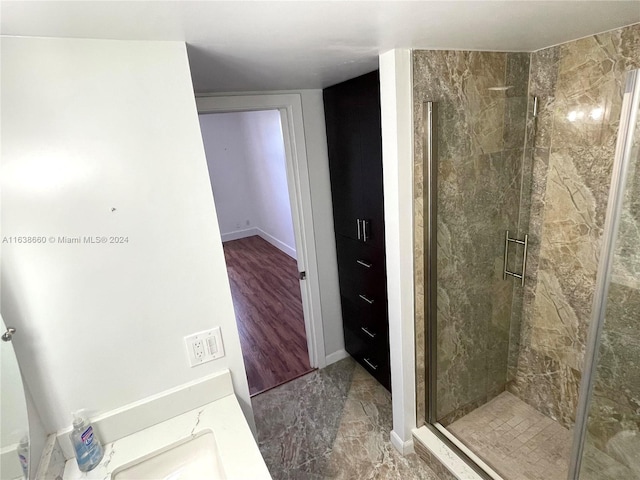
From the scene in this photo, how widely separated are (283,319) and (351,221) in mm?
1723

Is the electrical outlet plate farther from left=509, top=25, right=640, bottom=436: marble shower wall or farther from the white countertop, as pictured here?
left=509, top=25, right=640, bottom=436: marble shower wall

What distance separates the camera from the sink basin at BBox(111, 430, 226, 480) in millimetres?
1159

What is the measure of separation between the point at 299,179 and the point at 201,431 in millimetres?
1659

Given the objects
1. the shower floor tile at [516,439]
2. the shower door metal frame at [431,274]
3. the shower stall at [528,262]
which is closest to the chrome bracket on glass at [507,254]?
the shower stall at [528,262]

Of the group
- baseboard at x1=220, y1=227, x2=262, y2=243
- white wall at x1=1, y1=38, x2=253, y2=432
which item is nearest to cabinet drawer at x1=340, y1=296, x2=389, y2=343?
white wall at x1=1, y1=38, x2=253, y2=432

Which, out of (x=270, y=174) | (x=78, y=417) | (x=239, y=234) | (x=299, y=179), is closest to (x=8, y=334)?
(x=78, y=417)

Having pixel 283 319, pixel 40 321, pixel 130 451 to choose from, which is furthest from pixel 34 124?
pixel 283 319

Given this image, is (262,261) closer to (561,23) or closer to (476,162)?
(476,162)

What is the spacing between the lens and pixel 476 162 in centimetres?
181

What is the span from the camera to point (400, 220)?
167 centimetres

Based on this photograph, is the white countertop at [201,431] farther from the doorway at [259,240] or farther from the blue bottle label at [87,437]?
the doorway at [259,240]

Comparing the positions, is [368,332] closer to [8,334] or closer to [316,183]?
[316,183]

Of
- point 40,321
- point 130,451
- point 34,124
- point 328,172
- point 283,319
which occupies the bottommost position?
point 283,319

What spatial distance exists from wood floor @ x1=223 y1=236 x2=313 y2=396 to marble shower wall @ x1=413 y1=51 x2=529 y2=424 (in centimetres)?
130
